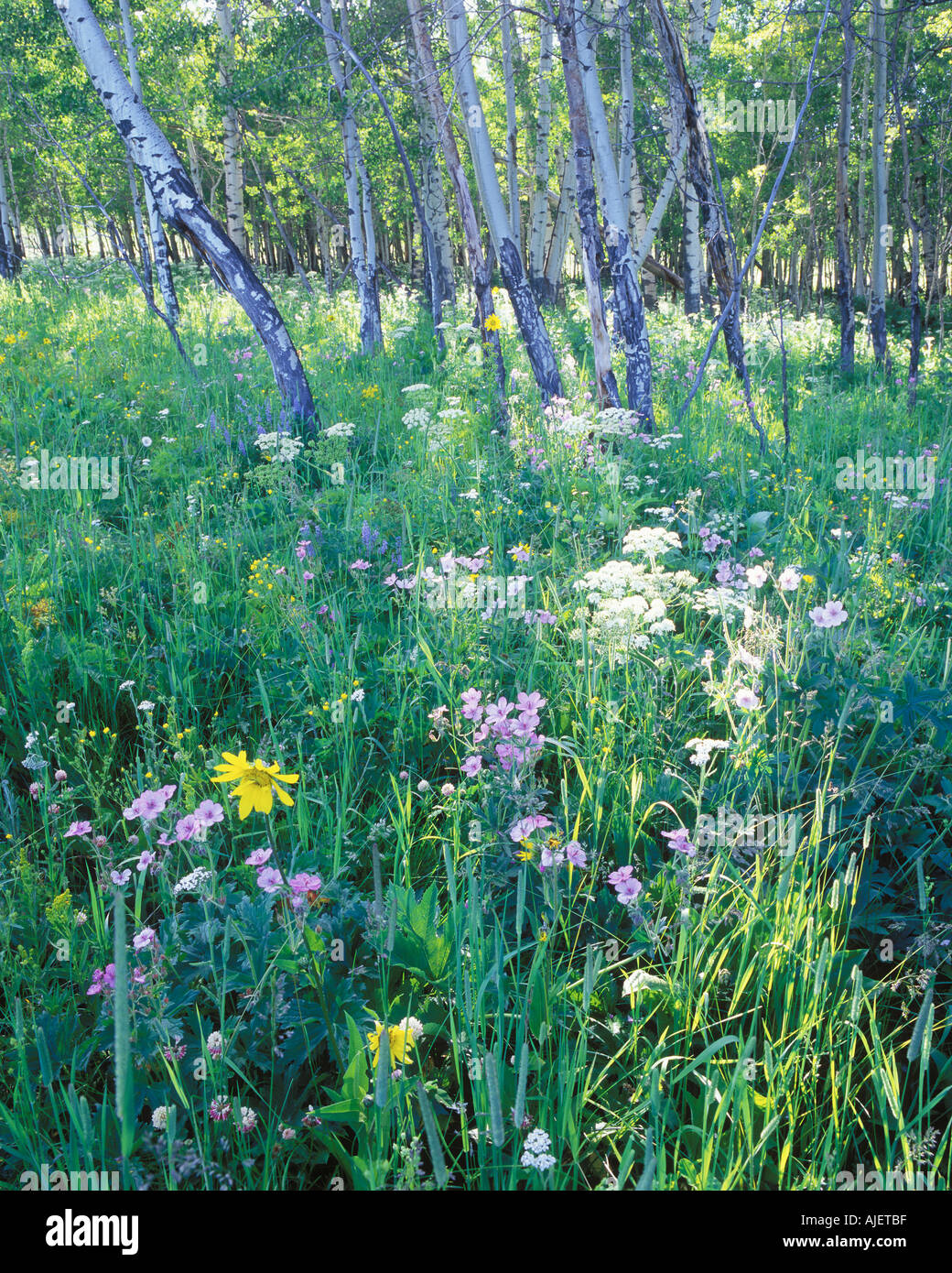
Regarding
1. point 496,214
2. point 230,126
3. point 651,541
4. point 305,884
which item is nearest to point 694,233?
point 230,126

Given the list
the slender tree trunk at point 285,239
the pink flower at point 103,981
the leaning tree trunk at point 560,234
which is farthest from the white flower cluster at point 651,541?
the leaning tree trunk at point 560,234

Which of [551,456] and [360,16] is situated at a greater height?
[360,16]

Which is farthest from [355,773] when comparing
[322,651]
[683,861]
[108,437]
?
[108,437]

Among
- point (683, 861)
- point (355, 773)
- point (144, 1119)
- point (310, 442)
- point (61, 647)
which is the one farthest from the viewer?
point (310, 442)

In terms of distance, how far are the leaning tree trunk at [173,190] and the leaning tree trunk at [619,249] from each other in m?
2.59

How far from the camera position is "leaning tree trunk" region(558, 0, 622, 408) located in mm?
4969

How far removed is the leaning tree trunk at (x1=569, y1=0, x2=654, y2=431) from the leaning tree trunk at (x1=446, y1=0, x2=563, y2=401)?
0.65 meters

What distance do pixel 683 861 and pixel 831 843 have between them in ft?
1.38

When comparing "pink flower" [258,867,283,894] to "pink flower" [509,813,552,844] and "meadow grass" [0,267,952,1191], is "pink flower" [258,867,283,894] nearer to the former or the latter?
"meadow grass" [0,267,952,1191]

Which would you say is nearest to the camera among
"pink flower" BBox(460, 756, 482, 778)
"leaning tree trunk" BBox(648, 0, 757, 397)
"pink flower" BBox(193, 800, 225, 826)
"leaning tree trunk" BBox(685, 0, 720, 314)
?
"pink flower" BBox(193, 800, 225, 826)

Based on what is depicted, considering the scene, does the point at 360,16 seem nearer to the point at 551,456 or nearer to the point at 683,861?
the point at 551,456

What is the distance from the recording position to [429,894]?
1.50 meters

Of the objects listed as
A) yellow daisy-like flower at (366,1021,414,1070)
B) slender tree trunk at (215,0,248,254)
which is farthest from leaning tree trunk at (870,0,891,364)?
yellow daisy-like flower at (366,1021,414,1070)

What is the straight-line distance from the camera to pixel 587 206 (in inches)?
203
